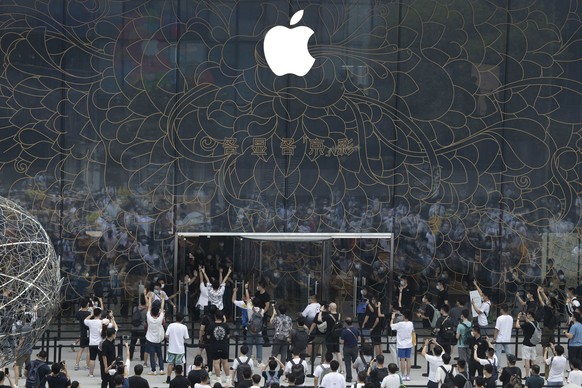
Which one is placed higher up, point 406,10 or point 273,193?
point 406,10

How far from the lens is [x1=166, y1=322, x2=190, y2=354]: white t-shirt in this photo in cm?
2659

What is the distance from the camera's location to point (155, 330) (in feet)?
89.4

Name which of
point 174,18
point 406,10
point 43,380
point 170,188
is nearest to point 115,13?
point 174,18

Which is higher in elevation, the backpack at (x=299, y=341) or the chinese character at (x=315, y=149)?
the chinese character at (x=315, y=149)

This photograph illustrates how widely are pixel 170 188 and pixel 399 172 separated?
4826mm

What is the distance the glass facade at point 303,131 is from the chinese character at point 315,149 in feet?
0.27

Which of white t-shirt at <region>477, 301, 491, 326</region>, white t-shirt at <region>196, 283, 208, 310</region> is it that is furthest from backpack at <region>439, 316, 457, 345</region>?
white t-shirt at <region>196, 283, 208, 310</region>

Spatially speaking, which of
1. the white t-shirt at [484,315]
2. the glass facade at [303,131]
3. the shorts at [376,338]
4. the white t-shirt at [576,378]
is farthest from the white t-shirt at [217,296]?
the white t-shirt at [576,378]

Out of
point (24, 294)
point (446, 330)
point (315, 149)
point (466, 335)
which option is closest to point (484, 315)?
point (446, 330)

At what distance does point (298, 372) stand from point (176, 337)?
3.27 metres

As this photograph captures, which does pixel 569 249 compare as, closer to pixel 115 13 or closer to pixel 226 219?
pixel 226 219

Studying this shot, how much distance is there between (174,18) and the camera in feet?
105

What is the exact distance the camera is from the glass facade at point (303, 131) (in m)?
31.7

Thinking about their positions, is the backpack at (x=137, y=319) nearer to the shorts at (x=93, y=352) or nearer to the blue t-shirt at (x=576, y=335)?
the shorts at (x=93, y=352)
